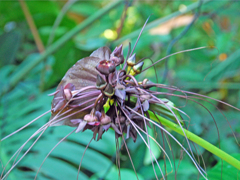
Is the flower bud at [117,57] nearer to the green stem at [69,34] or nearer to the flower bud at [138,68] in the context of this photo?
the flower bud at [138,68]

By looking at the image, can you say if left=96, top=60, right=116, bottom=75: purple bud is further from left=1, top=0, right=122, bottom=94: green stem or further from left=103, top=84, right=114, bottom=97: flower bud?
left=1, top=0, right=122, bottom=94: green stem

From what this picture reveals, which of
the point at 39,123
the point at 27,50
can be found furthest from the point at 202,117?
the point at 27,50

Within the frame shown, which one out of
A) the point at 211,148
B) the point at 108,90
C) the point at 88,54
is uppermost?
the point at 88,54

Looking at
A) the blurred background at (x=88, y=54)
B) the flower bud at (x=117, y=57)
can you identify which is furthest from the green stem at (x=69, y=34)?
the flower bud at (x=117, y=57)

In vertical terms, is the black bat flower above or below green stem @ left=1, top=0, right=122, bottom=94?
below

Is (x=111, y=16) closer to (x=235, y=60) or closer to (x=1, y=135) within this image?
(x=235, y=60)

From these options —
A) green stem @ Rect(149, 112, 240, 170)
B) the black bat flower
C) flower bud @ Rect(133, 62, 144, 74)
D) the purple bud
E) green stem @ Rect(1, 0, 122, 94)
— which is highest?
green stem @ Rect(1, 0, 122, 94)

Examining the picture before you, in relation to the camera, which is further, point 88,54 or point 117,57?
point 88,54

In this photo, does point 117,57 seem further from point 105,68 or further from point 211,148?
point 211,148

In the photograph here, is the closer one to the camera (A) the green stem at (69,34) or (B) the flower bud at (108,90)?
(B) the flower bud at (108,90)

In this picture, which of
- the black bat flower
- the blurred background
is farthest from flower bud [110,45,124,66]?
the blurred background

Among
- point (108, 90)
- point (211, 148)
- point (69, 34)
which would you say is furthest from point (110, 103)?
point (69, 34)

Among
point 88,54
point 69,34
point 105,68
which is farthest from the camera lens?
point 88,54
